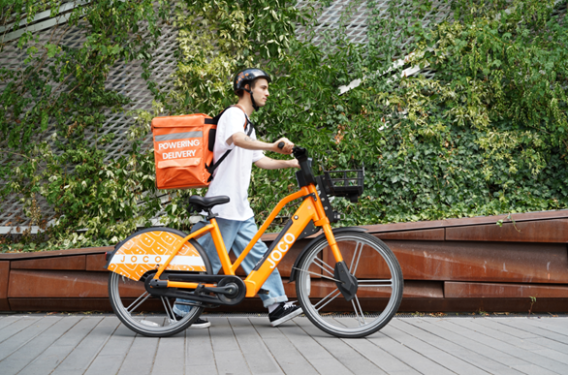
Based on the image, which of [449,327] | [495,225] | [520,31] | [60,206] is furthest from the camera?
[520,31]

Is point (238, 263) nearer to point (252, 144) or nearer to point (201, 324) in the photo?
point (201, 324)

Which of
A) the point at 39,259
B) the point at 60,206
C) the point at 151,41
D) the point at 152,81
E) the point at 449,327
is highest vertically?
the point at 151,41

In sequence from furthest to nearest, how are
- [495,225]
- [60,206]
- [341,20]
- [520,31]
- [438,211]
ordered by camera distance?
[341,20]
[520,31]
[60,206]
[438,211]
[495,225]

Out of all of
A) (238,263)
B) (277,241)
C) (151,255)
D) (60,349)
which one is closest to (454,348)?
(277,241)

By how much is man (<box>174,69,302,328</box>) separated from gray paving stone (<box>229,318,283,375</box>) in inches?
9.0

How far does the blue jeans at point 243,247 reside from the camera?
141 inches

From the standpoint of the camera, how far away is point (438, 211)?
472 cm

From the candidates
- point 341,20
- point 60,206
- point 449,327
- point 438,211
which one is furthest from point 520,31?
point 60,206

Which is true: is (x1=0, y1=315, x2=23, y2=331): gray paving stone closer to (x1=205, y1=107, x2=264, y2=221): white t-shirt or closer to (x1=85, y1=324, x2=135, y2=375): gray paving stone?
(x1=85, y1=324, x2=135, y2=375): gray paving stone

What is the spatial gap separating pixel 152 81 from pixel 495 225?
3.60 m

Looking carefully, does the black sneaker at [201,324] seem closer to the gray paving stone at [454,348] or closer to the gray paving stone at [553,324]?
the gray paving stone at [454,348]

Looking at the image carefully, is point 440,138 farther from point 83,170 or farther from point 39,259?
point 39,259

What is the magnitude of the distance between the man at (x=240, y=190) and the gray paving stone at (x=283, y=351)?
0.41 feet

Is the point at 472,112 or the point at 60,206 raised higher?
the point at 472,112
